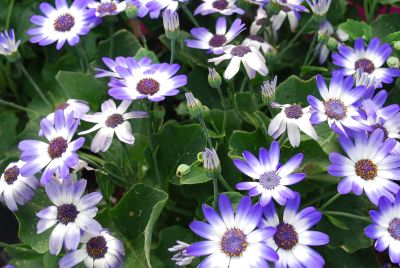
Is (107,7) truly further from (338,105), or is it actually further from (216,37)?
(338,105)

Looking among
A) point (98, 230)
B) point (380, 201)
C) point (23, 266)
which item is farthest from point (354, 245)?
point (23, 266)

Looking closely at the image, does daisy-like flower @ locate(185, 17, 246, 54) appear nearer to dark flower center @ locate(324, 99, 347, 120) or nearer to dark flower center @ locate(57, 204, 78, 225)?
dark flower center @ locate(324, 99, 347, 120)

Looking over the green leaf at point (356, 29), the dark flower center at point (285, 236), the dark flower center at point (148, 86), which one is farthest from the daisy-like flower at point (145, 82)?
the green leaf at point (356, 29)

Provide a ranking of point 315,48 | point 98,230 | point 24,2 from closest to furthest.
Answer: point 98,230 < point 315,48 < point 24,2

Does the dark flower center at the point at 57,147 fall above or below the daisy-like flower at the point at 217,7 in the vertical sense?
below

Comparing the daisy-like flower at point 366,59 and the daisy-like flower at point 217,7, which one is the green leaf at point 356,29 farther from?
the daisy-like flower at point 217,7

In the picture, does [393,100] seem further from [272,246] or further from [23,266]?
[23,266]
